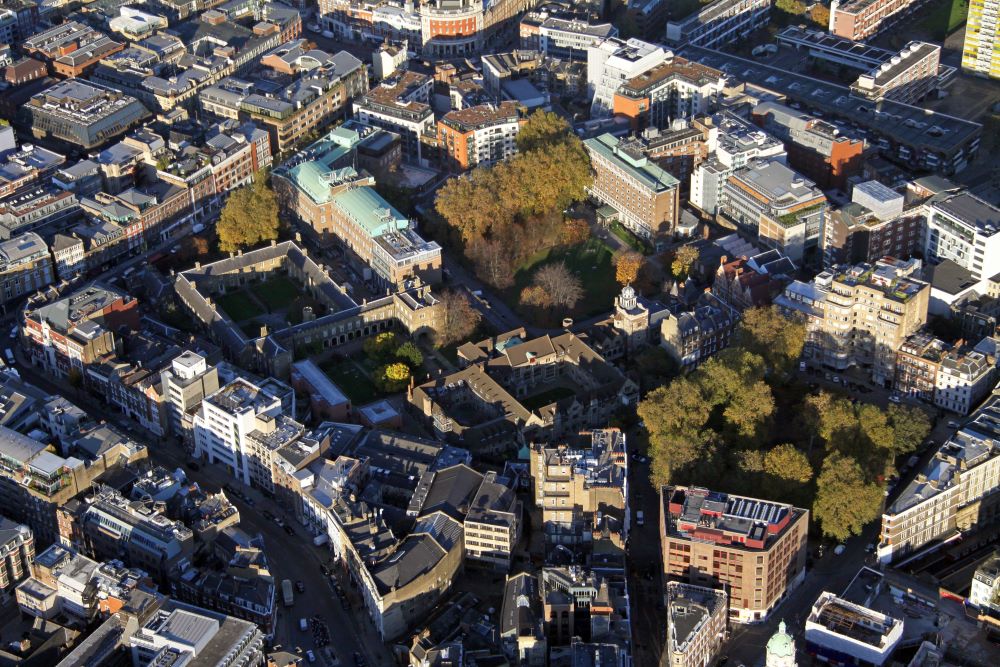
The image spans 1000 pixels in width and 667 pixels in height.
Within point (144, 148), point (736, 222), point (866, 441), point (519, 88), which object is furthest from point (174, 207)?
point (866, 441)

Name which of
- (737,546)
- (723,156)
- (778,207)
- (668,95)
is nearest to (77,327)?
(737,546)

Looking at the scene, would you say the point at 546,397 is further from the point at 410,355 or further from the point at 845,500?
the point at 845,500

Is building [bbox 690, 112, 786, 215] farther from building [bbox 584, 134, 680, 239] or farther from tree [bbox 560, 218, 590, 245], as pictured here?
tree [bbox 560, 218, 590, 245]

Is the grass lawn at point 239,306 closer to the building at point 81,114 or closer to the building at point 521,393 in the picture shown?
the building at point 521,393

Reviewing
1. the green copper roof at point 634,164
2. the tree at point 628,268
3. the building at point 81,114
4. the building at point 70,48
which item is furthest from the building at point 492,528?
the building at point 70,48

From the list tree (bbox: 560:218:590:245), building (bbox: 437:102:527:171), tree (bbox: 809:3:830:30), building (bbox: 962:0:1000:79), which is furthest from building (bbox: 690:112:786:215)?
tree (bbox: 809:3:830:30)
